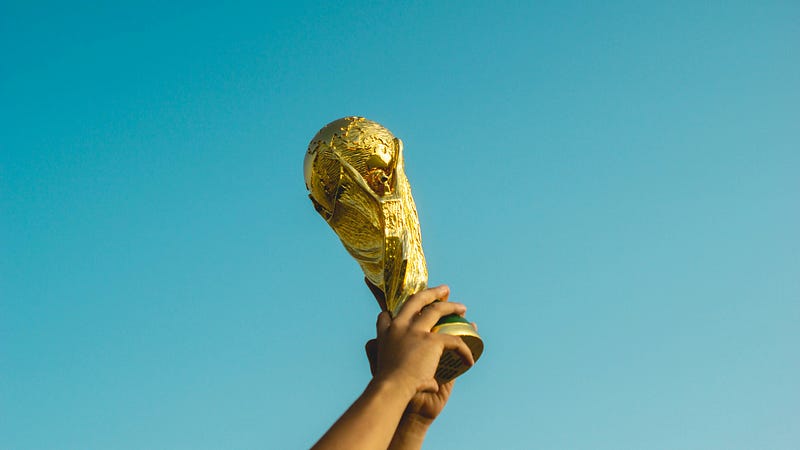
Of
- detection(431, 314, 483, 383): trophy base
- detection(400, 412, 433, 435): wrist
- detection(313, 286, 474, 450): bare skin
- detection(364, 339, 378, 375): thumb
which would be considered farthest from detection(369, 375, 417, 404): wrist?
detection(400, 412, 433, 435): wrist

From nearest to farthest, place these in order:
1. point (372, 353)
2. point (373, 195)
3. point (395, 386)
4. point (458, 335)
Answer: point (395, 386) < point (458, 335) < point (372, 353) < point (373, 195)

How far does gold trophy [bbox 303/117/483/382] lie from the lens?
4.47 m

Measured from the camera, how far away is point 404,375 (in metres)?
3.43

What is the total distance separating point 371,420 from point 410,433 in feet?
3.49

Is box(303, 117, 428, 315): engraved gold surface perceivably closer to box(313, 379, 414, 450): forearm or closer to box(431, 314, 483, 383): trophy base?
box(431, 314, 483, 383): trophy base

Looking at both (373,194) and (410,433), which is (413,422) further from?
(373,194)

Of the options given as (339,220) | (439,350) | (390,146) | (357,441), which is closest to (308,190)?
(339,220)

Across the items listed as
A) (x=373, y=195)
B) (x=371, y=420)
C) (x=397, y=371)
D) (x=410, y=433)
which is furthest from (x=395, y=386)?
(x=373, y=195)

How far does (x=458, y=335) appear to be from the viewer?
3770 millimetres

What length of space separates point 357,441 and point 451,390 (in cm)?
132

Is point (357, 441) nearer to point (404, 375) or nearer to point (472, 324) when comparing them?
point (404, 375)

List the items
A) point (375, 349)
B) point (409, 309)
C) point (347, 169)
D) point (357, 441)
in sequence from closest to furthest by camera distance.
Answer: point (357, 441) → point (409, 309) → point (375, 349) → point (347, 169)

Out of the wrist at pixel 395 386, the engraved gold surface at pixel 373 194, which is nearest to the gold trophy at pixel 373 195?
the engraved gold surface at pixel 373 194

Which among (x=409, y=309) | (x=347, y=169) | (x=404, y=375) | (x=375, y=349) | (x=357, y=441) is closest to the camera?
(x=357, y=441)
